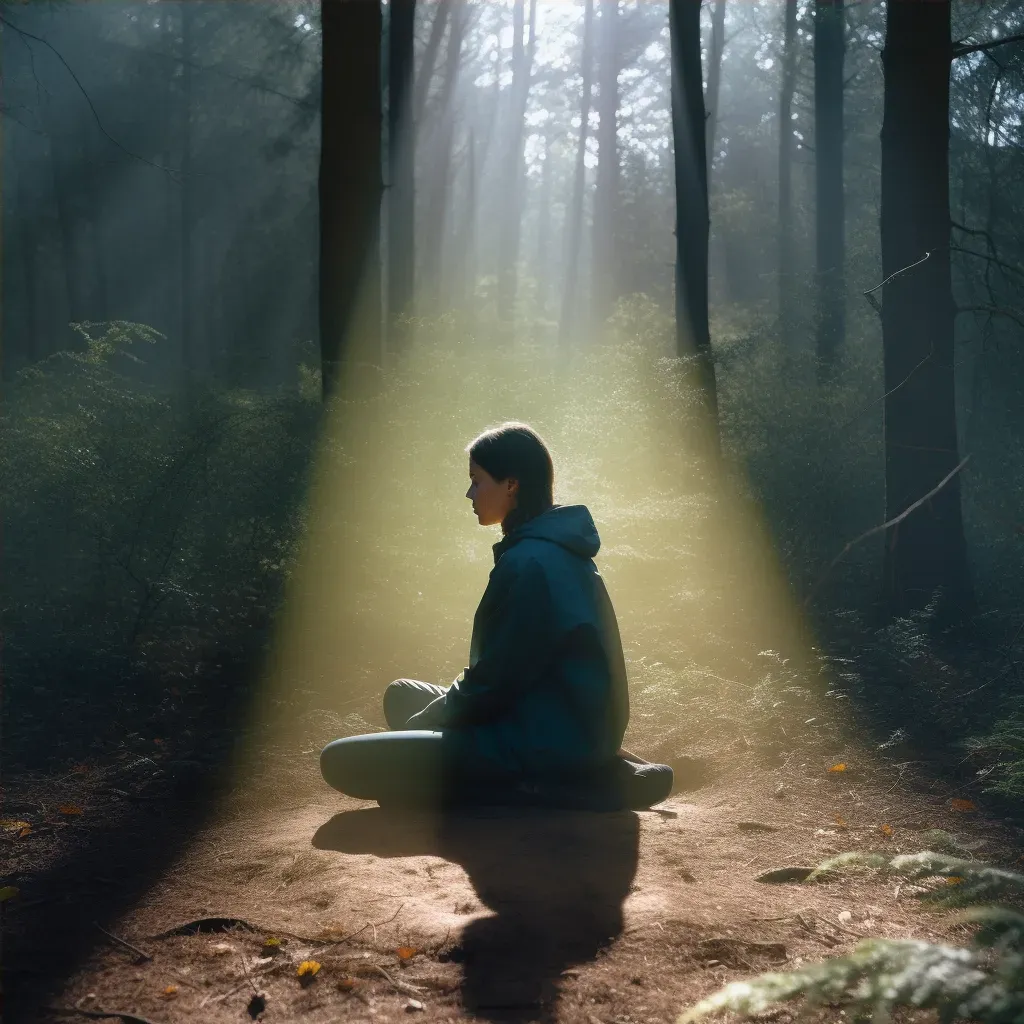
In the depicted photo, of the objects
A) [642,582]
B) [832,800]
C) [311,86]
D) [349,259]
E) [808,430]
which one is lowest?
[832,800]

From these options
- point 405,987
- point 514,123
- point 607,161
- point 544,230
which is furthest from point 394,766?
point 544,230

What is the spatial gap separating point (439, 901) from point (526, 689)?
108 centimetres

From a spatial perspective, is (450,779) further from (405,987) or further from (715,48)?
(715,48)

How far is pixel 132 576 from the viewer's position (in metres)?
7.67

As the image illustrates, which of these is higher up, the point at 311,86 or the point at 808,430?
the point at 311,86

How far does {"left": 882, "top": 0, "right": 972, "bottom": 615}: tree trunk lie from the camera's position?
8.55m

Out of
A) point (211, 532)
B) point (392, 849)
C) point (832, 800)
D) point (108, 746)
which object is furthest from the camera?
point (211, 532)

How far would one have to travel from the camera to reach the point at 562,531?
4551mm

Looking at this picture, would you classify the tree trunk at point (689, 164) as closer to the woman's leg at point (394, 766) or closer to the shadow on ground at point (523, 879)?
the woman's leg at point (394, 766)

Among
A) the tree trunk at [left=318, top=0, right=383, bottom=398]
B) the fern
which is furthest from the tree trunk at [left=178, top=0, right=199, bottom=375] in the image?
the fern

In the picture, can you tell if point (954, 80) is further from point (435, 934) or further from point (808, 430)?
point (435, 934)

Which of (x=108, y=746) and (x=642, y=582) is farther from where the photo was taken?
(x=642, y=582)

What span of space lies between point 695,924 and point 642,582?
23.0ft

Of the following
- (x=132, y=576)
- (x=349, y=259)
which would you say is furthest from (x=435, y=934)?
(x=349, y=259)
